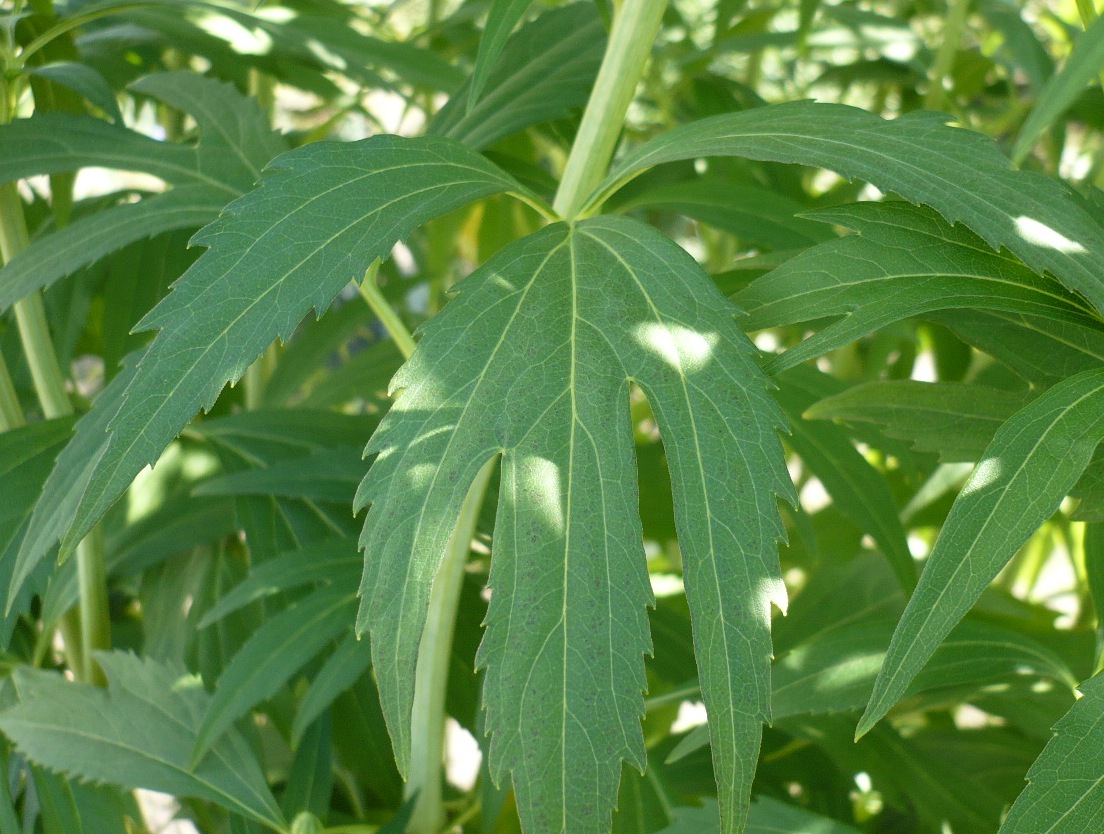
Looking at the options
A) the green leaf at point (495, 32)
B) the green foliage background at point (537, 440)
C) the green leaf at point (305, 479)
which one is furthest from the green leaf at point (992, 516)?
the green leaf at point (305, 479)

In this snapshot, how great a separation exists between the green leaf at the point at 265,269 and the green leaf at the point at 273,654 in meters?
0.15

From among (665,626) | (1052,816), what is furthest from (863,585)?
→ (1052,816)

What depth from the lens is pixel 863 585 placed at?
0.71m

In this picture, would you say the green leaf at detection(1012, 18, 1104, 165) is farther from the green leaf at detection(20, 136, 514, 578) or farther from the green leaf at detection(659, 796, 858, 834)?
the green leaf at detection(659, 796, 858, 834)

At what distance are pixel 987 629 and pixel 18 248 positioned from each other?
53 cm

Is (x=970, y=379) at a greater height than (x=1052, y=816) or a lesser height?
greater

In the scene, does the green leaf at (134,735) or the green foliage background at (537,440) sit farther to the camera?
the green leaf at (134,735)

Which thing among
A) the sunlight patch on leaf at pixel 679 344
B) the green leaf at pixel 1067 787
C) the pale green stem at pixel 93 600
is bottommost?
the green leaf at pixel 1067 787

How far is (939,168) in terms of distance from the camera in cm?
36

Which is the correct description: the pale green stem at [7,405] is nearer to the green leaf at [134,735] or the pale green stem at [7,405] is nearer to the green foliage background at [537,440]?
the green foliage background at [537,440]

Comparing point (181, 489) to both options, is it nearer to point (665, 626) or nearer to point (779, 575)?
point (665, 626)

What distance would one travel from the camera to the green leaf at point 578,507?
1.03ft

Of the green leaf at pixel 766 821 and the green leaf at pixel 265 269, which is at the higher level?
the green leaf at pixel 265 269

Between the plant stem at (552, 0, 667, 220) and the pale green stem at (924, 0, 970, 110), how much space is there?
1.42 feet
